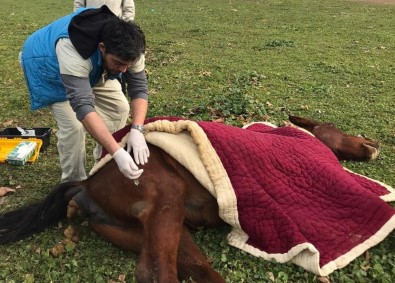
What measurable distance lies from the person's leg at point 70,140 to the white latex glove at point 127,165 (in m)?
0.95

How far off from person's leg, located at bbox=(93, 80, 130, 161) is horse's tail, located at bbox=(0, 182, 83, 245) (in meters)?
0.82

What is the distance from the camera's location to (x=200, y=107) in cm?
538

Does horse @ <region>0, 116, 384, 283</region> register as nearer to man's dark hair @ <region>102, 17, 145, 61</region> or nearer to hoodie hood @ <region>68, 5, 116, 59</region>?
man's dark hair @ <region>102, 17, 145, 61</region>

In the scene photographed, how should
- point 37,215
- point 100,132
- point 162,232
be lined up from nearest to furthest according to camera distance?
point 162,232 < point 100,132 < point 37,215

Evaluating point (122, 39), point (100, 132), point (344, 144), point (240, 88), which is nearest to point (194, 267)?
point (100, 132)

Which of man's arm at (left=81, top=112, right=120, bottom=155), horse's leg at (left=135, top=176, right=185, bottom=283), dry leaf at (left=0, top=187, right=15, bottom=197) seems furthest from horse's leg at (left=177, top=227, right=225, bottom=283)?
dry leaf at (left=0, top=187, right=15, bottom=197)

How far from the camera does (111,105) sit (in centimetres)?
402

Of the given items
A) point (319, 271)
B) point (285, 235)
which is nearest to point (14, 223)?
point (285, 235)

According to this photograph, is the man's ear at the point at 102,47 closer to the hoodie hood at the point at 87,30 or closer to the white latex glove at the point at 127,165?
the hoodie hood at the point at 87,30

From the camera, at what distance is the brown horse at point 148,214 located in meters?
2.52

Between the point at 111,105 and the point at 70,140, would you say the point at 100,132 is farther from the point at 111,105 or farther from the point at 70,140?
the point at 111,105

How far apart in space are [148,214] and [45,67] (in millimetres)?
1531

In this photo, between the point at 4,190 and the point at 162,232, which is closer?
the point at 162,232

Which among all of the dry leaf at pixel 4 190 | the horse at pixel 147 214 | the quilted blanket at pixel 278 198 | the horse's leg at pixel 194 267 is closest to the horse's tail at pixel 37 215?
the horse at pixel 147 214
